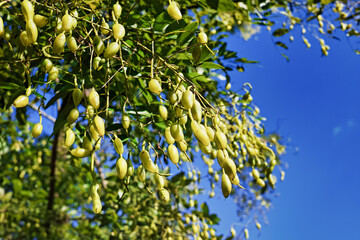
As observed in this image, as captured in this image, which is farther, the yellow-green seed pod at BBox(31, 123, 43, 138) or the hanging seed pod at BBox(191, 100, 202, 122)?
the yellow-green seed pod at BBox(31, 123, 43, 138)

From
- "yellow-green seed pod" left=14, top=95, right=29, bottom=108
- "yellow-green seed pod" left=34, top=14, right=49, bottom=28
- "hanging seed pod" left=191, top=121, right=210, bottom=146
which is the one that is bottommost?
"yellow-green seed pod" left=14, top=95, right=29, bottom=108

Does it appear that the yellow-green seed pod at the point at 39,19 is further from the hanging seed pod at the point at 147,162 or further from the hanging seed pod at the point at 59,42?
the hanging seed pod at the point at 147,162

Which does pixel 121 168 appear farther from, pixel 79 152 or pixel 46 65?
pixel 46 65

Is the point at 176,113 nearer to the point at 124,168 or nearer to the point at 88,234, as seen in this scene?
the point at 124,168

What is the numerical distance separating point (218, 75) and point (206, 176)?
1.71 ft

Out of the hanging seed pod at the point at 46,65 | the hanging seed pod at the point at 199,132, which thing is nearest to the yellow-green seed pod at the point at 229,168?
the hanging seed pod at the point at 199,132

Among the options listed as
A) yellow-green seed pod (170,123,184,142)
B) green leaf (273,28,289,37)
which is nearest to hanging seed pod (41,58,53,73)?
yellow-green seed pod (170,123,184,142)

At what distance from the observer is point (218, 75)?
5.74ft

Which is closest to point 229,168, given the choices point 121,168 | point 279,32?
point 121,168

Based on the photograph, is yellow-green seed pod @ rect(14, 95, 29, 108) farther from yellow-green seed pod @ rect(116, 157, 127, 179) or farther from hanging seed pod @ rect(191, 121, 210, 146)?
hanging seed pod @ rect(191, 121, 210, 146)

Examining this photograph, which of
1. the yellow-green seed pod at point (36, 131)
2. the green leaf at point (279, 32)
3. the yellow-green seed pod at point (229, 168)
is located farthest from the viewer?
the green leaf at point (279, 32)

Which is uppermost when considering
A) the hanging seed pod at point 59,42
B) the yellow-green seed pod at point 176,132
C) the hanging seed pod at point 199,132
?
the hanging seed pod at point 199,132

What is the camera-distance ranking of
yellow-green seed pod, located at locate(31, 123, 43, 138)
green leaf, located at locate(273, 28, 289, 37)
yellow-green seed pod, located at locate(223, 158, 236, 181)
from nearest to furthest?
1. yellow-green seed pod, located at locate(223, 158, 236, 181)
2. yellow-green seed pod, located at locate(31, 123, 43, 138)
3. green leaf, located at locate(273, 28, 289, 37)

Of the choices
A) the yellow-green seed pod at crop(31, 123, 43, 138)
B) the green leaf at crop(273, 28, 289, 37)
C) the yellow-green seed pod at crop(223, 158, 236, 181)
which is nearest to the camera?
the yellow-green seed pod at crop(223, 158, 236, 181)
